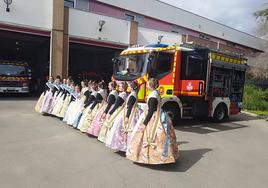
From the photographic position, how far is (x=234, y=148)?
294 inches

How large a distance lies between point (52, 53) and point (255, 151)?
13410mm

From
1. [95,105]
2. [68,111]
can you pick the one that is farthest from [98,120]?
[68,111]

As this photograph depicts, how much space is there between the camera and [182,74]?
962 cm

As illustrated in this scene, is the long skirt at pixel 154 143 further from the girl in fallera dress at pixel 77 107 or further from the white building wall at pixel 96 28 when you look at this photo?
the white building wall at pixel 96 28

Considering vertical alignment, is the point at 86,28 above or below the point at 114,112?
above

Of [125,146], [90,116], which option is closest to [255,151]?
[125,146]

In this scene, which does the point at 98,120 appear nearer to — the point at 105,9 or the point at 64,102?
the point at 64,102

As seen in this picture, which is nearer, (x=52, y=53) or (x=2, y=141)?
(x=2, y=141)

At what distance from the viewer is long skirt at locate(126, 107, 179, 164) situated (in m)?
5.32

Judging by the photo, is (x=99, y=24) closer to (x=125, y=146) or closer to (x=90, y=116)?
(x=90, y=116)

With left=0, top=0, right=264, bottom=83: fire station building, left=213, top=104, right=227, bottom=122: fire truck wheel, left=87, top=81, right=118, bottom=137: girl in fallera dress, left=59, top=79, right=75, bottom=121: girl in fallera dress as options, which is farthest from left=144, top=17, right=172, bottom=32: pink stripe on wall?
left=87, top=81, right=118, bottom=137: girl in fallera dress

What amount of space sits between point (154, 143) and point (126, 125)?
1.00m

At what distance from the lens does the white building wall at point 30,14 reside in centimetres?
1507

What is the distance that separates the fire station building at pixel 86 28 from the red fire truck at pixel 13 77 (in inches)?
75.1
